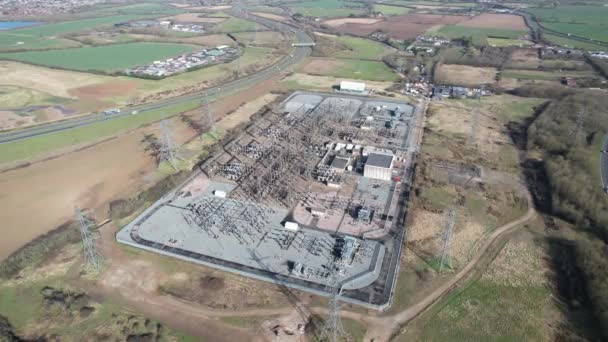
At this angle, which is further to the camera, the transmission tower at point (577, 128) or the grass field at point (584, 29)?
the grass field at point (584, 29)

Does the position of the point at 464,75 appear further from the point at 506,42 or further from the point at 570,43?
the point at 570,43

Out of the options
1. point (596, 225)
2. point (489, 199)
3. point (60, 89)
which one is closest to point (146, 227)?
point (489, 199)

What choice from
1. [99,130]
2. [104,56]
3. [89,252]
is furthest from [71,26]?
[89,252]

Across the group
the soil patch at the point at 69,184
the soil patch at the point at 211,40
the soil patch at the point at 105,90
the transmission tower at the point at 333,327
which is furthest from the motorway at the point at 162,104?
the transmission tower at the point at 333,327

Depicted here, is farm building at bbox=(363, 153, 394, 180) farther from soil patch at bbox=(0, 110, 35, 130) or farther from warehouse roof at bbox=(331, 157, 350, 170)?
soil patch at bbox=(0, 110, 35, 130)

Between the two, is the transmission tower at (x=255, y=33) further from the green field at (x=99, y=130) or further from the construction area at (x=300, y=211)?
the construction area at (x=300, y=211)
